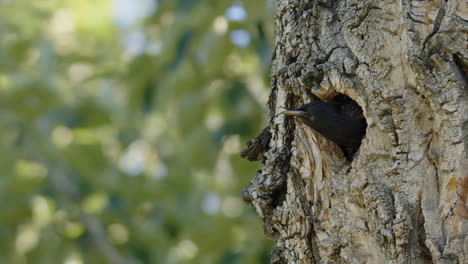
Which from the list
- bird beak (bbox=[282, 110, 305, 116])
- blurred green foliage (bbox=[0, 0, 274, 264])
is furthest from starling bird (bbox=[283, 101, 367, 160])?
blurred green foliage (bbox=[0, 0, 274, 264])

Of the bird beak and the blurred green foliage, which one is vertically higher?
the blurred green foliage

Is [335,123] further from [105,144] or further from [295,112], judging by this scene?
[105,144]

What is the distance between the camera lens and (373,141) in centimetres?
218

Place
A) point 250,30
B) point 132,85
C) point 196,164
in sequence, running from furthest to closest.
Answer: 1. point 196,164
2. point 132,85
3. point 250,30

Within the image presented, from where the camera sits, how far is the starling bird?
7.51 ft

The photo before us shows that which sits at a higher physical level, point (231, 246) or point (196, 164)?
point (196, 164)

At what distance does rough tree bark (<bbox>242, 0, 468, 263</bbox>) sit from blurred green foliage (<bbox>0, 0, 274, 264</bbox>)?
2.39m

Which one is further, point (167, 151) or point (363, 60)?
point (167, 151)

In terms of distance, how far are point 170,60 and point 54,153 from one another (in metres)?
2.64

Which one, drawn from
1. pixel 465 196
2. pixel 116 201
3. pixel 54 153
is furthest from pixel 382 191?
pixel 54 153

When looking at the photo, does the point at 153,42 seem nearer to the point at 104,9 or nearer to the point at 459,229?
the point at 104,9

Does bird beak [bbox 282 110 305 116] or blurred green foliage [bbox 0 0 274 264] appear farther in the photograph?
blurred green foliage [bbox 0 0 274 264]

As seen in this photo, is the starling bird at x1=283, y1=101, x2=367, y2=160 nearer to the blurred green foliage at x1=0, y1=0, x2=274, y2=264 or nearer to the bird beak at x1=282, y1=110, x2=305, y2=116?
the bird beak at x1=282, y1=110, x2=305, y2=116

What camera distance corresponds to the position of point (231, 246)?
5.30m
